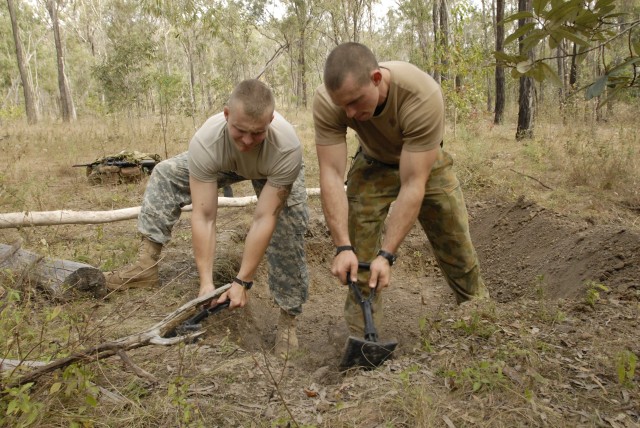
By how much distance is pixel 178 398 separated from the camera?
210cm

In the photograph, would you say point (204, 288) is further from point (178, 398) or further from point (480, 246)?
point (480, 246)

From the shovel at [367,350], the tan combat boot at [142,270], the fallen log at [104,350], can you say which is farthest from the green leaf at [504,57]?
the tan combat boot at [142,270]

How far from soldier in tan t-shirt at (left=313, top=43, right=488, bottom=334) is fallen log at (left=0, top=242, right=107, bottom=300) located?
188 cm

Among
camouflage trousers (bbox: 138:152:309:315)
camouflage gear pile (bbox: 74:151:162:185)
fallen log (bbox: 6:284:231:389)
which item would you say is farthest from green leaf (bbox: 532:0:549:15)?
camouflage gear pile (bbox: 74:151:162:185)

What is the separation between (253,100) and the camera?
8.96 ft

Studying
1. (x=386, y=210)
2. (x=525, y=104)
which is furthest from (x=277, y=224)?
(x=525, y=104)

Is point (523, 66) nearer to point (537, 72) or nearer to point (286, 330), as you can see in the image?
point (537, 72)

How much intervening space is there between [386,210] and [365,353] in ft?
3.65

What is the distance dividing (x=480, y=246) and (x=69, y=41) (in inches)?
1634

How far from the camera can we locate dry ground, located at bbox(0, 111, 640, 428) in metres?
2.09

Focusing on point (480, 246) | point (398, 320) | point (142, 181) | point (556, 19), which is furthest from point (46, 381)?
point (142, 181)

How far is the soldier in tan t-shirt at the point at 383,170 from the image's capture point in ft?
8.75

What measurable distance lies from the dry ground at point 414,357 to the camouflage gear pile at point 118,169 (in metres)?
2.48

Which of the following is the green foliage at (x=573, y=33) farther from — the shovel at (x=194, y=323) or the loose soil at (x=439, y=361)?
the shovel at (x=194, y=323)
